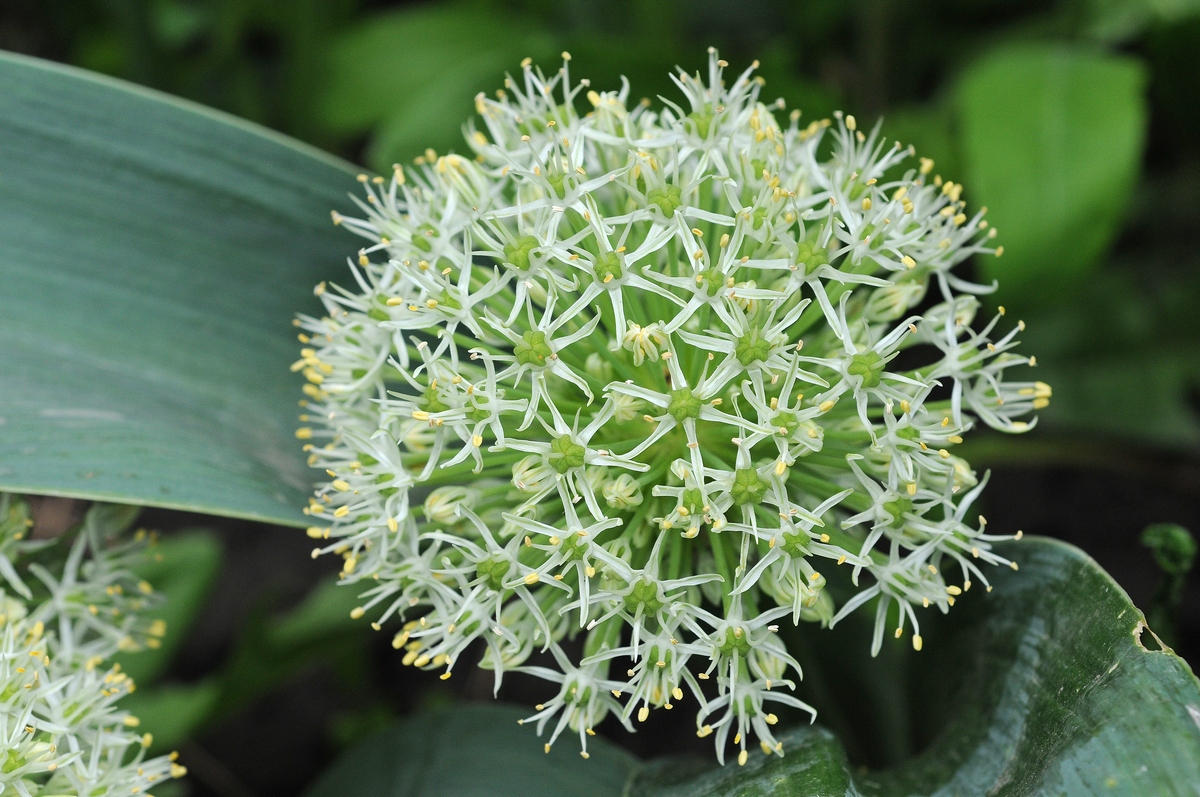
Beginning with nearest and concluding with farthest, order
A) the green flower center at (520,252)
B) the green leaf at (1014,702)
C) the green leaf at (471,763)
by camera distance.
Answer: the green leaf at (1014,702) → the green flower center at (520,252) → the green leaf at (471,763)

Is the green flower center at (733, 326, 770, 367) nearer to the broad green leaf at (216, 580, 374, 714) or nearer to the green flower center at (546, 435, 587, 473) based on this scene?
the green flower center at (546, 435, 587, 473)

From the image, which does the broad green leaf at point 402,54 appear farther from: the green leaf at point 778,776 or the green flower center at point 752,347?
the green leaf at point 778,776

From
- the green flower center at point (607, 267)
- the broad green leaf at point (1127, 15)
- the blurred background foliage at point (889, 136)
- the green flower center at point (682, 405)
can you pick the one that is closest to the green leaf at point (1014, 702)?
the green flower center at point (682, 405)

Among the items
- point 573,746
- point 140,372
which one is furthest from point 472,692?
point 140,372

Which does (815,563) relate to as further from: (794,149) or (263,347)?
(263,347)

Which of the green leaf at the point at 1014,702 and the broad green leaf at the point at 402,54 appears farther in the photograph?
the broad green leaf at the point at 402,54
